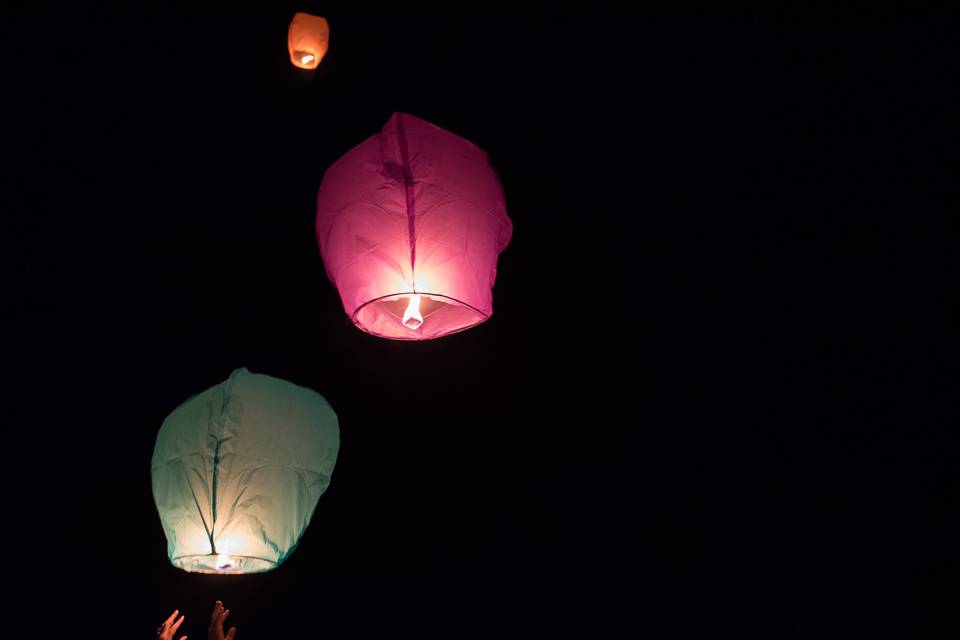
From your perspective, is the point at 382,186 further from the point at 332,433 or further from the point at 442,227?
the point at 332,433

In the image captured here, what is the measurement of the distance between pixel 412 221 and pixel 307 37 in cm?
212

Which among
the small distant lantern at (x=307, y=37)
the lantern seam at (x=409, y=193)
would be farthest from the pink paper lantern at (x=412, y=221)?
the small distant lantern at (x=307, y=37)

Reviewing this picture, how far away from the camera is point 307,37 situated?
13.0ft

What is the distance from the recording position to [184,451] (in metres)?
2.77

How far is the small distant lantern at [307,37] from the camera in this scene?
396 cm

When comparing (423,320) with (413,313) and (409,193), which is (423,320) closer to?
(413,313)

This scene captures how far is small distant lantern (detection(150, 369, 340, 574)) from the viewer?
2658mm

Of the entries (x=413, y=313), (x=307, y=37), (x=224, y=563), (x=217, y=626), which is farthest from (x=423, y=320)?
(x=307, y=37)

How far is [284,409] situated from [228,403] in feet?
0.75

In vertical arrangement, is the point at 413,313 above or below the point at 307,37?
below

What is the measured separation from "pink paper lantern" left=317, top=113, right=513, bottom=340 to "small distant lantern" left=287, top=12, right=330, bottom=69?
1.63 meters

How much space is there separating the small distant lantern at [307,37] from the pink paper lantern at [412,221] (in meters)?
1.63

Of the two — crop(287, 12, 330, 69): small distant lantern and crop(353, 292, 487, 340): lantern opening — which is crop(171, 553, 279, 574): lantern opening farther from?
crop(287, 12, 330, 69): small distant lantern

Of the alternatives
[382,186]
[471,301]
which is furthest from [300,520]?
[382,186]
